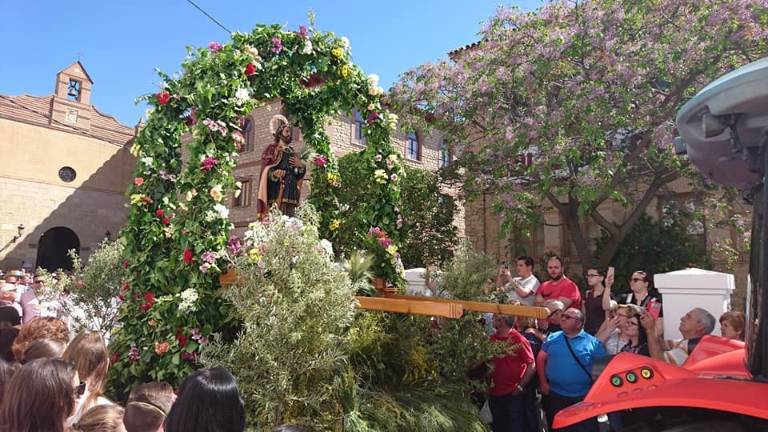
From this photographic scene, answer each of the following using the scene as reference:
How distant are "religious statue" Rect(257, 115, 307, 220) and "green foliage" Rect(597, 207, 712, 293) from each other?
12.4 meters

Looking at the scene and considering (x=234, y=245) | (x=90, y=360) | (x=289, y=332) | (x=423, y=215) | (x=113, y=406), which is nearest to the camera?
(x=113, y=406)

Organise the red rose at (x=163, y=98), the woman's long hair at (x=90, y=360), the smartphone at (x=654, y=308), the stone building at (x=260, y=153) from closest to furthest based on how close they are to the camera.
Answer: the woman's long hair at (x=90, y=360)
the red rose at (x=163, y=98)
the smartphone at (x=654, y=308)
the stone building at (x=260, y=153)

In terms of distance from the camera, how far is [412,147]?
2288cm

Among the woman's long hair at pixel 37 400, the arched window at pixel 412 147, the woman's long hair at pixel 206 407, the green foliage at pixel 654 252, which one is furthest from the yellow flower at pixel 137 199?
the arched window at pixel 412 147

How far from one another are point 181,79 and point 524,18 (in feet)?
29.7

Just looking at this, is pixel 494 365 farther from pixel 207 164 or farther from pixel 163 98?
pixel 163 98

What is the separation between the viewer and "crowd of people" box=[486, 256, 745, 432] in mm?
4883

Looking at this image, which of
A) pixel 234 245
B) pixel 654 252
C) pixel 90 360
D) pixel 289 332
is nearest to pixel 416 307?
pixel 289 332

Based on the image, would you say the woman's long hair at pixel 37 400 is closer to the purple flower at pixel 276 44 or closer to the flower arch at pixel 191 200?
the flower arch at pixel 191 200

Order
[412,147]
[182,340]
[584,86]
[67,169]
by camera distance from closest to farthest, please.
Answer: [182,340] → [584,86] → [412,147] → [67,169]

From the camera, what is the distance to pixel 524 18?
11.9 m

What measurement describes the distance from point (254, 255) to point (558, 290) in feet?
13.5

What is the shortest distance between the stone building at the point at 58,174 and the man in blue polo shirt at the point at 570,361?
26.6 meters

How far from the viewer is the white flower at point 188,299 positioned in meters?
4.29
